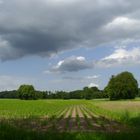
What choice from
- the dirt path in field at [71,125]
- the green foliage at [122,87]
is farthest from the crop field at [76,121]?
the green foliage at [122,87]

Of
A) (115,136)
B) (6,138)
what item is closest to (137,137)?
(115,136)

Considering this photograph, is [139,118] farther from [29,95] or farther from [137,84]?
[29,95]

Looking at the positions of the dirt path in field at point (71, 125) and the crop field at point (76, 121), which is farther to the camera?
the dirt path in field at point (71, 125)

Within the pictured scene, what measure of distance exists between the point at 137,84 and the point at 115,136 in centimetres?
13336

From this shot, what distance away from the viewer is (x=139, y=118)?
28.1m

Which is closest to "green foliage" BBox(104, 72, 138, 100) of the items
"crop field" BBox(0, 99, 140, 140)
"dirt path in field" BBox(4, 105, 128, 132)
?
"crop field" BBox(0, 99, 140, 140)

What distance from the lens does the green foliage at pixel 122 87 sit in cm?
14225

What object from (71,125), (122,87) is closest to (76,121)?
(71,125)

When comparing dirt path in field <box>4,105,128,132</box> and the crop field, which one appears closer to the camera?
the crop field

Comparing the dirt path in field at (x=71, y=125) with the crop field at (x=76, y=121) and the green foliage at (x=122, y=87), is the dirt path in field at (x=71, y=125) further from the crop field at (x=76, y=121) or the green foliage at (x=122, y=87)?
the green foliage at (x=122, y=87)

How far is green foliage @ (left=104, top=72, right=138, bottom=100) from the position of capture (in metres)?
142

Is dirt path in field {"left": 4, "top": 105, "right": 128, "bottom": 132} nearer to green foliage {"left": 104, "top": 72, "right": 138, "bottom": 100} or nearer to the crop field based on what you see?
the crop field

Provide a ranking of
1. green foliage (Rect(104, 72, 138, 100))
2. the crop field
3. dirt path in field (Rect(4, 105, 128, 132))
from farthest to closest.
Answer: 1. green foliage (Rect(104, 72, 138, 100))
2. dirt path in field (Rect(4, 105, 128, 132))
3. the crop field

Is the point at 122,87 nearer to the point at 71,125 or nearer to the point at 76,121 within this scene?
the point at 76,121
